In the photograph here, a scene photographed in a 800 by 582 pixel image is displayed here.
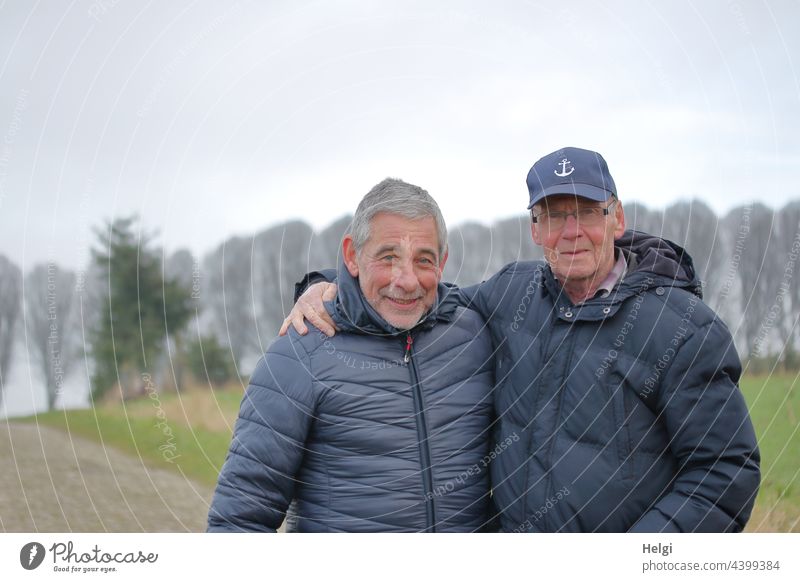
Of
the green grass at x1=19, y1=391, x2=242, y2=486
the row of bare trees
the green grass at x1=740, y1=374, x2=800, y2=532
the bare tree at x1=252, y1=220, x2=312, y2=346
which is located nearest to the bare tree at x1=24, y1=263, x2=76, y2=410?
the row of bare trees

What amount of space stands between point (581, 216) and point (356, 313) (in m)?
0.77

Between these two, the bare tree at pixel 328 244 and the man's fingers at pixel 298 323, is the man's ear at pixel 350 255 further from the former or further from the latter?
the bare tree at pixel 328 244

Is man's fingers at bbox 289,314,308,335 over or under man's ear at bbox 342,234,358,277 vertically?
under

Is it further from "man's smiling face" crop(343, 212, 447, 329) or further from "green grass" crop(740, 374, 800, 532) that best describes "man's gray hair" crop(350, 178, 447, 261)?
"green grass" crop(740, 374, 800, 532)

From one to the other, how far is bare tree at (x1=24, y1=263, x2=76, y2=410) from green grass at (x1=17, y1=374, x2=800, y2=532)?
19 centimetres

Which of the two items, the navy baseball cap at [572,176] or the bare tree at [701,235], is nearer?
the navy baseball cap at [572,176]

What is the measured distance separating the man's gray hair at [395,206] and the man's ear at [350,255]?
26 mm

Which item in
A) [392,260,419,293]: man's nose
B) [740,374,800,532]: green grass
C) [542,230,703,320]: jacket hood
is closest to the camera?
[542,230,703,320]: jacket hood

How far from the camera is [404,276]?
8.04ft

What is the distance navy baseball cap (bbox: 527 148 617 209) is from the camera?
94.0 inches

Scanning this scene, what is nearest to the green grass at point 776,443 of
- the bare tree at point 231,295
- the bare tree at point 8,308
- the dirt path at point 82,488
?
the bare tree at point 231,295

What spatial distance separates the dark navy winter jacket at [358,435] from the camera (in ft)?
7.89

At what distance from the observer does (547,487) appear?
2.37 m

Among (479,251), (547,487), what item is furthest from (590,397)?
(479,251)
